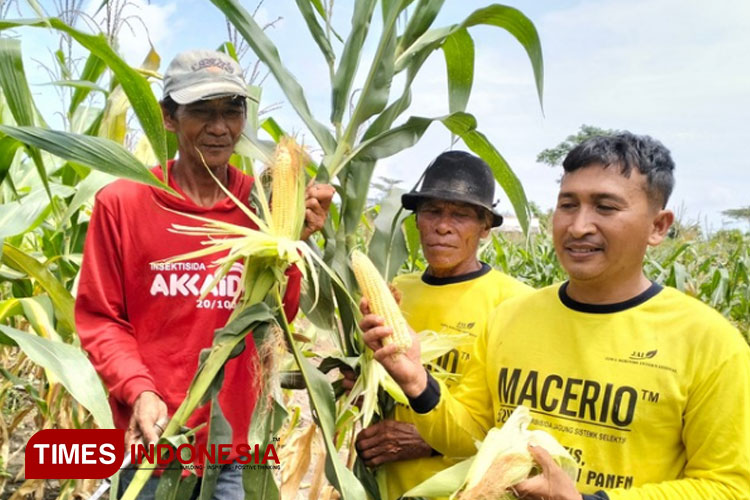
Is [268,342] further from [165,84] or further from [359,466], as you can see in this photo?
[165,84]

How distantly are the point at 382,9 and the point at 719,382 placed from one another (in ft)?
3.85

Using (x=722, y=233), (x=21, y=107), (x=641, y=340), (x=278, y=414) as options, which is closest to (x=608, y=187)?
(x=641, y=340)

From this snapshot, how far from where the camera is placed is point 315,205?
4.88 ft

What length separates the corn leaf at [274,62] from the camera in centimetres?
164

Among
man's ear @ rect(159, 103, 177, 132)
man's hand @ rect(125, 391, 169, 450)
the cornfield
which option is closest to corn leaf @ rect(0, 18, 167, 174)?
the cornfield

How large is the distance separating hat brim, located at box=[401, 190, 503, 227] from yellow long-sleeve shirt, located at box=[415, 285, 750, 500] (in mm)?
432

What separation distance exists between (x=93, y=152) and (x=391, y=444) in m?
1.02

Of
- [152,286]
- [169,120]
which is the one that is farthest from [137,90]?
[152,286]

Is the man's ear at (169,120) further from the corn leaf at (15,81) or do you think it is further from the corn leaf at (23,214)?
the corn leaf at (23,214)

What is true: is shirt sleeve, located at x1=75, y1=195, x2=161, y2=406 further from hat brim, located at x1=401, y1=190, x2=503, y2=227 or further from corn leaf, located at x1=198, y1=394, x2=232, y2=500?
hat brim, located at x1=401, y1=190, x2=503, y2=227

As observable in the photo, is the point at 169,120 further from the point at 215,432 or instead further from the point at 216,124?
the point at 215,432

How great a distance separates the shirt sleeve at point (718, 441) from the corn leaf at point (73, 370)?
1.11 m

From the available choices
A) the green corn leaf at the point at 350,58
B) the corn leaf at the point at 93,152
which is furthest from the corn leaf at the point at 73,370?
the green corn leaf at the point at 350,58

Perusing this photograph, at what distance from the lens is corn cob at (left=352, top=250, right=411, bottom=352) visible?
1.39 m
